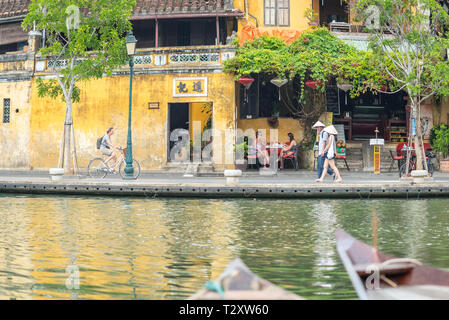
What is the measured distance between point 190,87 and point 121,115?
3.06 meters

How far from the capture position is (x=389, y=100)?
91.4 feet

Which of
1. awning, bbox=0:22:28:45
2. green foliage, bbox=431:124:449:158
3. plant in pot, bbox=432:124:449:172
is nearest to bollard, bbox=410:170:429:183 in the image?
plant in pot, bbox=432:124:449:172

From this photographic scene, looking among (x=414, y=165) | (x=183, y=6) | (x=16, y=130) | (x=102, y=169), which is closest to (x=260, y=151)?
(x=414, y=165)

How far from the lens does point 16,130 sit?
2698 centimetres

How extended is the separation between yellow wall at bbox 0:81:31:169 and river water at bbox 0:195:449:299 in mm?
12018

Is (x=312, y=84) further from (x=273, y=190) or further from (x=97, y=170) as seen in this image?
(x=273, y=190)

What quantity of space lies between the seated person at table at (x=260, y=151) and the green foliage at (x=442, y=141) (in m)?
6.95

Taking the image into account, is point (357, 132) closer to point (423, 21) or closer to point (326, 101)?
point (326, 101)

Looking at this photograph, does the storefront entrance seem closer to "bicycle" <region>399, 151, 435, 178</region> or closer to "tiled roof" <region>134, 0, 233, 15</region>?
"bicycle" <region>399, 151, 435, 178</region>

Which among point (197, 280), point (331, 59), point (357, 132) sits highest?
point (331, 59)

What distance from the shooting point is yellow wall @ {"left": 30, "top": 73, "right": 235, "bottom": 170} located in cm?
2464

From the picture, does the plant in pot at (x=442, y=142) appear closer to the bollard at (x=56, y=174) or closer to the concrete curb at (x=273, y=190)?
the concrete curb at (x=273, y=190)

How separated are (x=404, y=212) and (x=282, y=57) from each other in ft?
41.0
